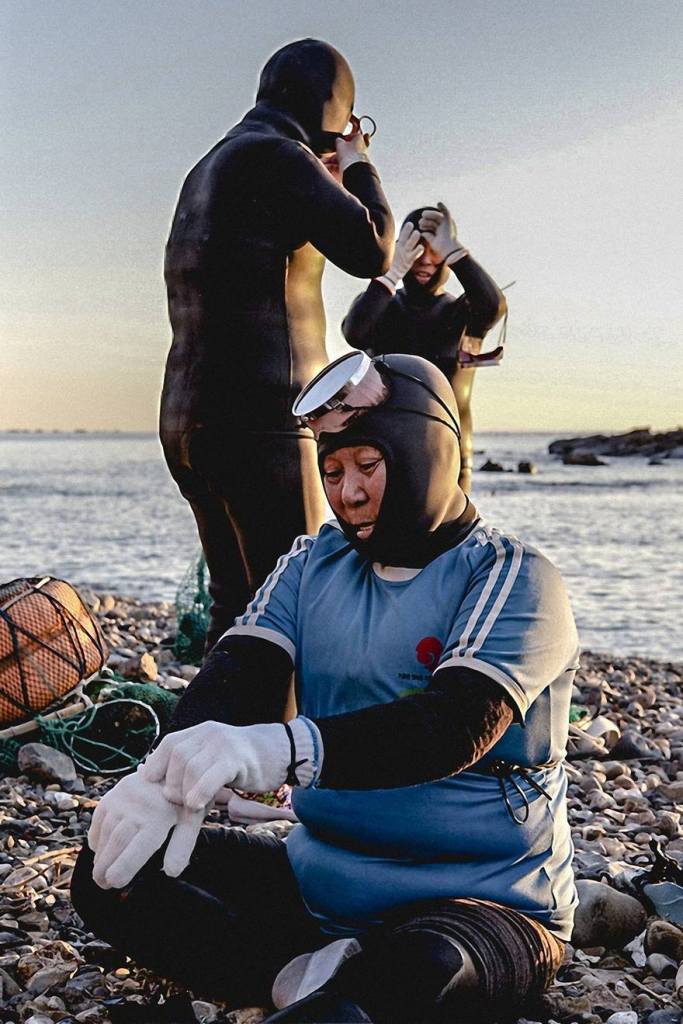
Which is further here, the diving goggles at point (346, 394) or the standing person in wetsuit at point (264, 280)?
the standing person in wetsuit at point (264, 280)

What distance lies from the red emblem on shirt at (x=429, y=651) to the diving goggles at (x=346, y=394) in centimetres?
47

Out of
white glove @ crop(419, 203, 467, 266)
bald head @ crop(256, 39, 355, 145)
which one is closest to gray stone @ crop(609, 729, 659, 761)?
white glove @ crop(419, 203, 467, 266)

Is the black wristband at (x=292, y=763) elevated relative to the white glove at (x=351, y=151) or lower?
lower

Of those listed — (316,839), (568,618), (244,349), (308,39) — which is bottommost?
(316,839)

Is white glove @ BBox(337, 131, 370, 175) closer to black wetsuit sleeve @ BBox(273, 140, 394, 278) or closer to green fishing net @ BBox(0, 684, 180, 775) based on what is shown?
black wetsuit sleeve @ BBox(273, 140, 394, 278)

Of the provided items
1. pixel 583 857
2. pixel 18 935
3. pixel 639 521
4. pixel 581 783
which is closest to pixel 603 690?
pixel 581 783

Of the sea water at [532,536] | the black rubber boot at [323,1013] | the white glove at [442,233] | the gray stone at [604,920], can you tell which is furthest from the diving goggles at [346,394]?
the sea water at [532,536]

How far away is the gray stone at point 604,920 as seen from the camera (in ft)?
10.4

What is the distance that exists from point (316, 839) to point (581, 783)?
8.07ft

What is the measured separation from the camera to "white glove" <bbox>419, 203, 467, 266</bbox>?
5.53 meters

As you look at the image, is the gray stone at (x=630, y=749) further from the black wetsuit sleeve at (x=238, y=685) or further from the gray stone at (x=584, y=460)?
the gray stone at (x=584, y=460)

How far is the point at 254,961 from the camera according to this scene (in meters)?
2.64

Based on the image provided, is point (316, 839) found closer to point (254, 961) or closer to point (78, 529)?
point (254, 961)

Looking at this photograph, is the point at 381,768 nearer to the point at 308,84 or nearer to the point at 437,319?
the point at 308,84
